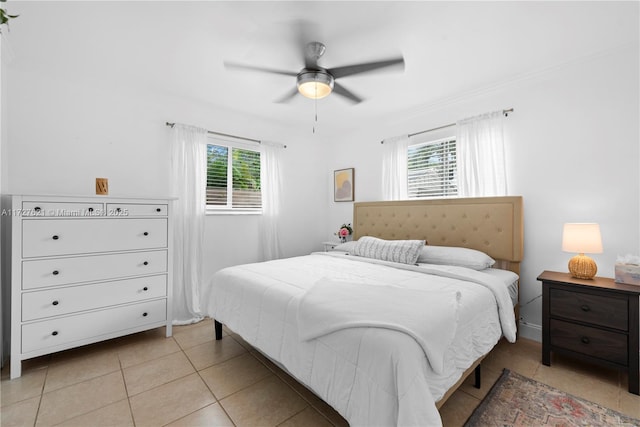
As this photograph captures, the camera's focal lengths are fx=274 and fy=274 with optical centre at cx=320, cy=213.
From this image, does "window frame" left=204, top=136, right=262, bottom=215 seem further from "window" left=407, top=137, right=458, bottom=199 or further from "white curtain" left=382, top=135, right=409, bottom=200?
"window" left=407, top=137, right=458, bottom=199

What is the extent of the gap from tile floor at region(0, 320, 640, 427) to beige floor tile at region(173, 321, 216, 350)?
65 mm

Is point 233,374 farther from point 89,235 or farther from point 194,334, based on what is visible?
point 89,235

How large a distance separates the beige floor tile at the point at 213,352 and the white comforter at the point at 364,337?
1.06 ft

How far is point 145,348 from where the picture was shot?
2547 mm

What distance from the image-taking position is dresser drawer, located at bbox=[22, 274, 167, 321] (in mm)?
2150

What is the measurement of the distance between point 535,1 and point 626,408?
2674 mm

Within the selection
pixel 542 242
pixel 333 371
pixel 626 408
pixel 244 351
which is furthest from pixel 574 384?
pixel 244 351

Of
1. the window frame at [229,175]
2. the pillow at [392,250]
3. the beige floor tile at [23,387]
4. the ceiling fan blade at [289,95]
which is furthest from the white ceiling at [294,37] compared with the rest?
the beige floor tile at [23,387]

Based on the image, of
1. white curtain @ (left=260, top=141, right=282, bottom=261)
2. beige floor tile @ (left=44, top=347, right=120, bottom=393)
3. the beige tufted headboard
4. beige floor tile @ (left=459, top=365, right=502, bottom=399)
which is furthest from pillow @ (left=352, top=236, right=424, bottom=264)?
beige floor tile @ (left=44, top=347, right=120, bottom=393)

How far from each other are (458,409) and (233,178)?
344 cm

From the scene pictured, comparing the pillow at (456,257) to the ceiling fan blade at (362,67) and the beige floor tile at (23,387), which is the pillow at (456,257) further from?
the beige floor tile at (23,387)

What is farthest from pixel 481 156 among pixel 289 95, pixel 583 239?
pixel 289 95

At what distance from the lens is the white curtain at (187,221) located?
320 centimetres

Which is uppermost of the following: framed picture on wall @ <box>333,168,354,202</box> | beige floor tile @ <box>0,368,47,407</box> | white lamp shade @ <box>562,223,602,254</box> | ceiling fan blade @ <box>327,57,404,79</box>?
ceiling fan blade @ <box>327,57,404,79</box>
